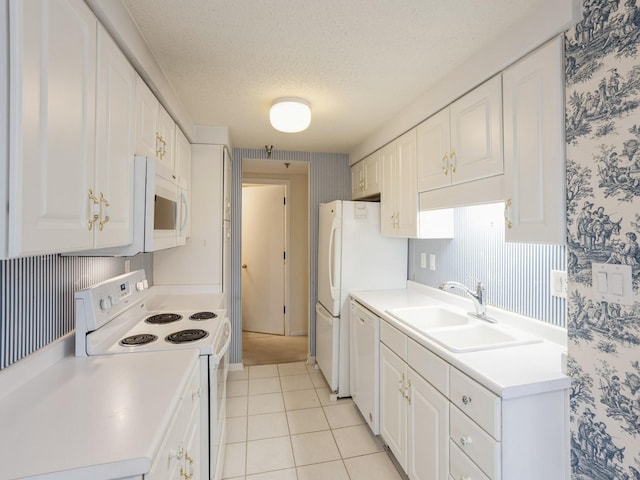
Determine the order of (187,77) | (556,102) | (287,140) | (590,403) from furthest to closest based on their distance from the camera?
(287,140), (187,77), (556,102), (590,403)

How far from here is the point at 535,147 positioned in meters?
1.30

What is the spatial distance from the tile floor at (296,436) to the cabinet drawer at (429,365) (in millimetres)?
795

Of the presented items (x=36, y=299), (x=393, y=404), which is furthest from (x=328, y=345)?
(x=36, y=299)

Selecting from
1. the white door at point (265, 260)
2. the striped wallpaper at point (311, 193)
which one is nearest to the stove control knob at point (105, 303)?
the striped wallpaper at point (311, 193)

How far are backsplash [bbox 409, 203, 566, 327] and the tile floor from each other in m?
1.23

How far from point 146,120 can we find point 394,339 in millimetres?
1819

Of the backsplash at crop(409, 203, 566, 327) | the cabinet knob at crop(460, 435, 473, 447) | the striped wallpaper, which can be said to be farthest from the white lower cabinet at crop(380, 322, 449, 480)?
the striped wallpaper

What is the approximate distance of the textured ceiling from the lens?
1306mm

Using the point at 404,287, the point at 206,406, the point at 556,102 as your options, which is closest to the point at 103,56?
the point at 206,406

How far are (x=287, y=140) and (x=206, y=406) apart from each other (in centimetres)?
235

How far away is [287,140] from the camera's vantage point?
3133mm

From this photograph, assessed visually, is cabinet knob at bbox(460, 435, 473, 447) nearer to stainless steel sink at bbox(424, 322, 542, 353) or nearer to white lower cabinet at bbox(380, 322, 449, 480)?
white lower cabinet at bbox(380, 322, 449, 480)

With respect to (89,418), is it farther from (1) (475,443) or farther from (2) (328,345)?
(2) (328,345)

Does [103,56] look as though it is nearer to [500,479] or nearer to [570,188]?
[570,188]
